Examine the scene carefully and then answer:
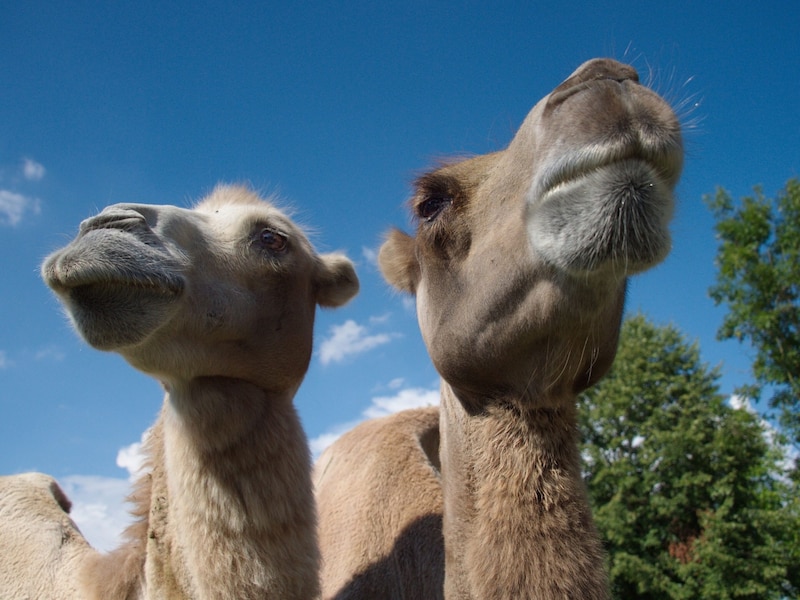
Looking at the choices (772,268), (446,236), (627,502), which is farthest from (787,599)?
(446,236)

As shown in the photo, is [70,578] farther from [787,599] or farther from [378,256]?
[787,599]

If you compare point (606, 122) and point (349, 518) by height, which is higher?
point (606, 122)

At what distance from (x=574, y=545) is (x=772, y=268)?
27.9m

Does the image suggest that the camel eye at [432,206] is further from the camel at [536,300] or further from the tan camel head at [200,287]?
the tan camel head at [200,287]

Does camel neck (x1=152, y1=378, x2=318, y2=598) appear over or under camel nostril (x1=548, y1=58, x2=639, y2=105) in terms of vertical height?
under

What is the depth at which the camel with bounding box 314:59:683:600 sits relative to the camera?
226 centimetres

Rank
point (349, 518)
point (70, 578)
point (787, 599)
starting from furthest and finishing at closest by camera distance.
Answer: point (787, 599), point (349, 518), point (70, 578)

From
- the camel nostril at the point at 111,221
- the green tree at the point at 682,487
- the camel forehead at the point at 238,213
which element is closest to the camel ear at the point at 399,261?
the camel forehead at the point at 238,213

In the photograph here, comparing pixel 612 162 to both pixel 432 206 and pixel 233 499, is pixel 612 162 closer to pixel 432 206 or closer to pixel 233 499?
pixel 432 206

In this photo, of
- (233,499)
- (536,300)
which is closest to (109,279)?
(233,499)

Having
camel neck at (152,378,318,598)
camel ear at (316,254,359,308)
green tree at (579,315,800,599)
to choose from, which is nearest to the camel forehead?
camel ear at (316,254,359,308)

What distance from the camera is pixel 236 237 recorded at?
13.0 feet

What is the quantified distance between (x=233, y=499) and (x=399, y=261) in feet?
5.27

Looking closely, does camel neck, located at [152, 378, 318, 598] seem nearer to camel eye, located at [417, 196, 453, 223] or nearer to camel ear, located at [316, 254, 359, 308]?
camel ear, located at [316, 254, 359, 308]
